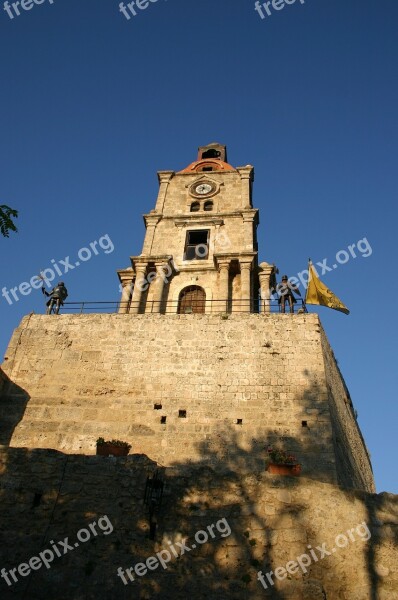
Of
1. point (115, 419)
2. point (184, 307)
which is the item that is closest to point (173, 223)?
point (184, 307)

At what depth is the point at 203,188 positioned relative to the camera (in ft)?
99.8

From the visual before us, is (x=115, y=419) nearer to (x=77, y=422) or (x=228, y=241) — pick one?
(x=77, y=422)

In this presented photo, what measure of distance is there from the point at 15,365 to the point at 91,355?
8.56 feet

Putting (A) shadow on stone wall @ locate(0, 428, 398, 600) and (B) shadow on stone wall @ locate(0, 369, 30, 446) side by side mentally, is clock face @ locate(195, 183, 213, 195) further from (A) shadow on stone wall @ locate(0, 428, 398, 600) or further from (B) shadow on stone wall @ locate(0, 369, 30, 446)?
(A) shadow on stone wall @ locate(0, 428, 398, 600)

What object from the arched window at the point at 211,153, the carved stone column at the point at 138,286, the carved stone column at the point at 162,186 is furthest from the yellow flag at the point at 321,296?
the arched window at the point at 211,153

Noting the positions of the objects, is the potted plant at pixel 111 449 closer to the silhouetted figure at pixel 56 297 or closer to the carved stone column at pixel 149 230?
the silhouetted figure at pixel 56 297

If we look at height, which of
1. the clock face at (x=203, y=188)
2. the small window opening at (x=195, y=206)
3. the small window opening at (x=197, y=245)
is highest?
the clock face at (x=203, y=188)

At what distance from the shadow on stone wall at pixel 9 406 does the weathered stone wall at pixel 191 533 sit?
4.32 metres

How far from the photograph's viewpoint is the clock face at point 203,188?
3014 centimetres

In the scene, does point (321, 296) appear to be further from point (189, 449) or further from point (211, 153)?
point (211, 153)

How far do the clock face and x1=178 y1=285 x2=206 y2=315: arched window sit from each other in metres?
7.74

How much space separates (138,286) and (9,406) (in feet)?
35.3

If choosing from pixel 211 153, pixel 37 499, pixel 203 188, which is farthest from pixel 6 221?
pixel 211 153

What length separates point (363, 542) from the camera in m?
9.66
